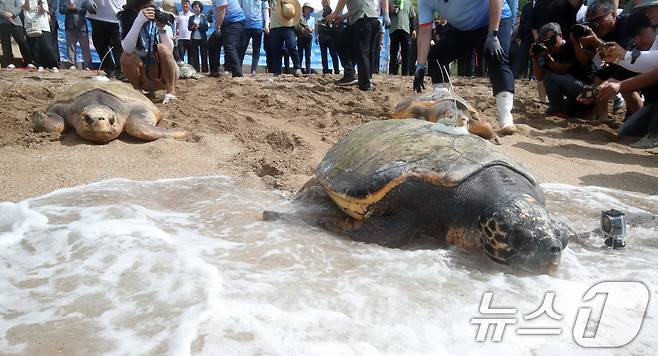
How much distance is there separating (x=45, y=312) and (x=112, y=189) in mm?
1352

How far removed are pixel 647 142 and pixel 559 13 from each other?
2.20 meters

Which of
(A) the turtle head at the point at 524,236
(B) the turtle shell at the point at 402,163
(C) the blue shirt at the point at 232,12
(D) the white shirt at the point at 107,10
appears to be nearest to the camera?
(A) the turtle head at the point at 524,236

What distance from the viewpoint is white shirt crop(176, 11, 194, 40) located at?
8883mm

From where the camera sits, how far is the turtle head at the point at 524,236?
1510mm

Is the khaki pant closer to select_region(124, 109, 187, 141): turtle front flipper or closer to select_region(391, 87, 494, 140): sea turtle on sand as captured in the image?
select_region(124, 109, 187, 141): turtle front flipper

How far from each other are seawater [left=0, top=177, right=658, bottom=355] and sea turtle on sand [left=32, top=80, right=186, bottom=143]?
1.25 meters

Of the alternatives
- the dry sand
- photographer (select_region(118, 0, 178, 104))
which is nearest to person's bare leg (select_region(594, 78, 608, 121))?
the dry sand

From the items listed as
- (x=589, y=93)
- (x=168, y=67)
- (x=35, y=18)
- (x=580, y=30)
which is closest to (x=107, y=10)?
(x=168, y=67)

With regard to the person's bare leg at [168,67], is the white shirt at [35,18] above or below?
above

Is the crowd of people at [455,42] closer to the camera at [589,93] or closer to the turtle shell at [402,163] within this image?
the camera at [589,93]

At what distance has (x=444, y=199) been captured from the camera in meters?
1.78

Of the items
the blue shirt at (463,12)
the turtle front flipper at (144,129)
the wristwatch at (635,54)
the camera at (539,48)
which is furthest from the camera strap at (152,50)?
the wristwatch at (635,54)

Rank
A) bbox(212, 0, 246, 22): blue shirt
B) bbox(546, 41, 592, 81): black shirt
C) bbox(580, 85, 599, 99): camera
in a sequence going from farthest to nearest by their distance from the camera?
bbox(212, 0, 246, 22): blue shirt, bbox(546, 41, 592, 81): black shirt, bbox(580, 85, 599, 99): camera

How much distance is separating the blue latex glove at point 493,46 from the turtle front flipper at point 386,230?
2.35 m
